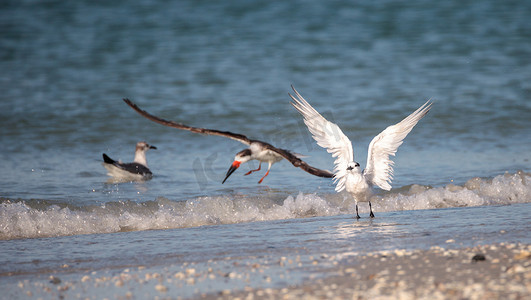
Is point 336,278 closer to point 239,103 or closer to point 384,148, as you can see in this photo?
point 384,148

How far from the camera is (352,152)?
8406mm

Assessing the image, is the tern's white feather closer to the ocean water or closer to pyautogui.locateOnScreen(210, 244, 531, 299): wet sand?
the ocean water

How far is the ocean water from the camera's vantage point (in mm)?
9016

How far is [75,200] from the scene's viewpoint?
30.8ft

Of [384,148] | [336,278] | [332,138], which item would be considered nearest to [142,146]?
[332,138]

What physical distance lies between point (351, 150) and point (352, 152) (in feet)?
0.09

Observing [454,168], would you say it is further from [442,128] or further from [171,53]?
[171,53]

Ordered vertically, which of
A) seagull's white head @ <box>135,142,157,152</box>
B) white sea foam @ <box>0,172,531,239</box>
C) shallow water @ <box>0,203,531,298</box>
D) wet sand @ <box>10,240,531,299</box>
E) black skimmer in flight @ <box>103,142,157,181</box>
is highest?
wet sand @ <box>10,240,531,299</box>

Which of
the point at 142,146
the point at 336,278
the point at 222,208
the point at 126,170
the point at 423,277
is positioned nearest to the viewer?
the point at 423,277

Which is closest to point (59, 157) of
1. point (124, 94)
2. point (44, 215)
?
point (44, 215)

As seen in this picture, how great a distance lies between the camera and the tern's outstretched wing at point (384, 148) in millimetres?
8289

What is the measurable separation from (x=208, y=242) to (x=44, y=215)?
2.38 meters

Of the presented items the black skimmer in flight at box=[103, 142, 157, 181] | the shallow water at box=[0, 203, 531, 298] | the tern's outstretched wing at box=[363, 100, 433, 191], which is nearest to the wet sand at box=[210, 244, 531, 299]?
the shallow water at box=[0, 203, 531, 298]

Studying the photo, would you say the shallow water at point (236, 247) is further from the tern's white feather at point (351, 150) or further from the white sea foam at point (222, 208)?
the tern's white feather at point (351, 150)
